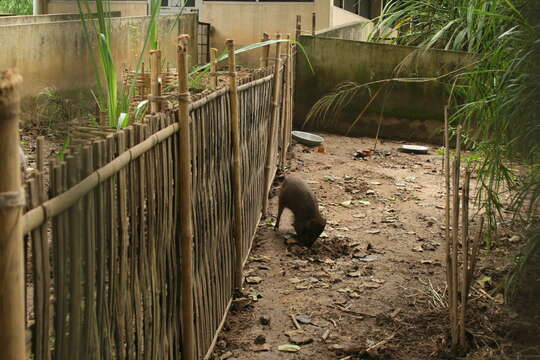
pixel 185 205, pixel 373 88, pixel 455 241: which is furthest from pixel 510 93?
pixel 373 88

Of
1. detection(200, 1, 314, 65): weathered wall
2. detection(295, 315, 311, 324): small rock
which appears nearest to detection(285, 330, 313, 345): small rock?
detection(295, 315, 311, 324): small rock

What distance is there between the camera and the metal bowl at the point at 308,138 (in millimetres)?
8258

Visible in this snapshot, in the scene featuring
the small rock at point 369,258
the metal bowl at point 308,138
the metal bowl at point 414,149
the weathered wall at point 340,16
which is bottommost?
the small rock at point 369,258

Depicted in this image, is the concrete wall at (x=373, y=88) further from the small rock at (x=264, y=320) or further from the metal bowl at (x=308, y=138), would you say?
the small rock at (x=264, y=320)

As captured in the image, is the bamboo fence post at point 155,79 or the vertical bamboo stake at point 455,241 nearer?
the bamboo fence post at point 155,79

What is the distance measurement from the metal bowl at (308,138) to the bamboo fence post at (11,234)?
23.2 ft

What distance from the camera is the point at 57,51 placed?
798 centimetres

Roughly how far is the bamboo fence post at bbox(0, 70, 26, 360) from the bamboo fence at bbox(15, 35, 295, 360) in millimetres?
107

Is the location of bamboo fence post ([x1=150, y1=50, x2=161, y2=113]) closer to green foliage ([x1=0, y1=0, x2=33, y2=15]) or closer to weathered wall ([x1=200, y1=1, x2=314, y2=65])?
weathered wall ([x1=200, y1=1, x2=314, y2=65])

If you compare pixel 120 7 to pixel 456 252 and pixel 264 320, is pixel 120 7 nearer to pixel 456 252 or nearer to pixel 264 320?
pixel 264 320

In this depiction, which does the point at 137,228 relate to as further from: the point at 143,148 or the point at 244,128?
the point at 244,128

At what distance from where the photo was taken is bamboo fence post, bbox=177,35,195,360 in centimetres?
258

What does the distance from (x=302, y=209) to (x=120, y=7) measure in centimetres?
1022

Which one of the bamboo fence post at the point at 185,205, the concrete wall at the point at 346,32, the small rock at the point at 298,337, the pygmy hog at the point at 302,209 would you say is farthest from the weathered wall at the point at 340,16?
the bamboo fence post at the point at 185,205
